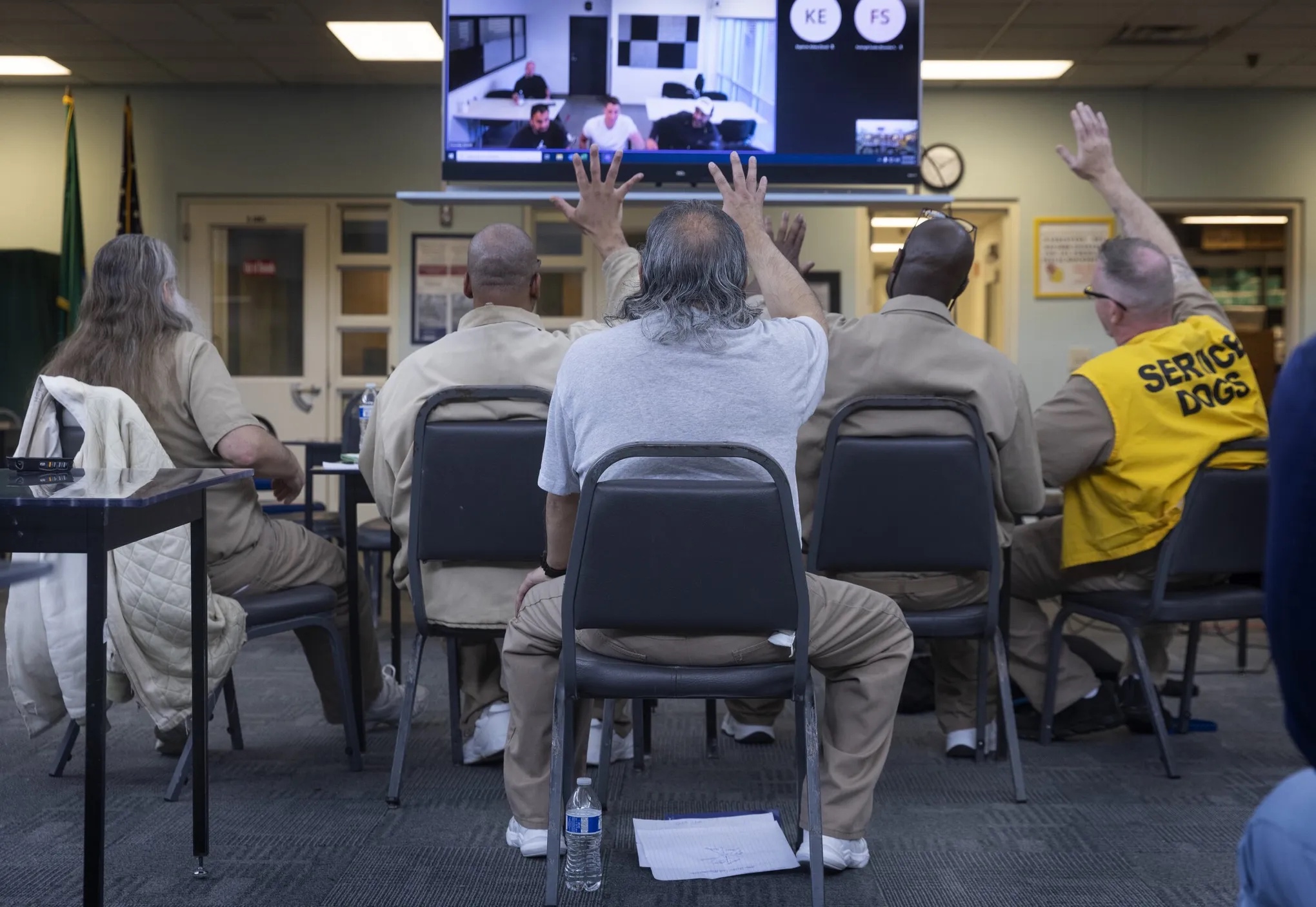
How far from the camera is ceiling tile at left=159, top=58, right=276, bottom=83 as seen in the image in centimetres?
707

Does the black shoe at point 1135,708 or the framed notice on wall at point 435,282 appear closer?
the black shoe at point 1135,708

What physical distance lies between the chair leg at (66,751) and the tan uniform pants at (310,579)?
1.70 feet

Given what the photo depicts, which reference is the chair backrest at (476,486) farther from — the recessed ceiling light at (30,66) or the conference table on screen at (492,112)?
the recessed ceiling light at (30,66)

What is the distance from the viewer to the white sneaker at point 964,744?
290 centimetres

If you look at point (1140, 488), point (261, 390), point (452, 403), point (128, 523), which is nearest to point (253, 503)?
point (452, 403)

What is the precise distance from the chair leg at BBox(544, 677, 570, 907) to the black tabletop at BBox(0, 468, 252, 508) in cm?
65

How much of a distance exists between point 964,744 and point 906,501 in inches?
32.2

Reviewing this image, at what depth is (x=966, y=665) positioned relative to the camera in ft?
9.52

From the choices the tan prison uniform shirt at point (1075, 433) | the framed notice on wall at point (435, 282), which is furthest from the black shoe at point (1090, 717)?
the framed notice on wall at point (435, 282)

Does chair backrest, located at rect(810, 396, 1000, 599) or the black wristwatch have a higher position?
chair backrest, located at rect(810, 396, 1000, 599)

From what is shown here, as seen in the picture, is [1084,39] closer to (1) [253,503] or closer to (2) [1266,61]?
(2) [1266,61]

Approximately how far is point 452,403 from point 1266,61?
643 centimetres

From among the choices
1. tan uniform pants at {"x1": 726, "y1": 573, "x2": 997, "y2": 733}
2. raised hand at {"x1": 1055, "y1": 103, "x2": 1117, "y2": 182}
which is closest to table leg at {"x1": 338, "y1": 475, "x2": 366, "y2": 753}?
tan uniform pants at {"x1": 726, "y1": 573, "x2": 997, "y2": 733}

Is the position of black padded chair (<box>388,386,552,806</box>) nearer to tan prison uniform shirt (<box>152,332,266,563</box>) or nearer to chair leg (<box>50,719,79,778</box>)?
tan prison uniform shirt (<box>152,332,266,563</box>)
